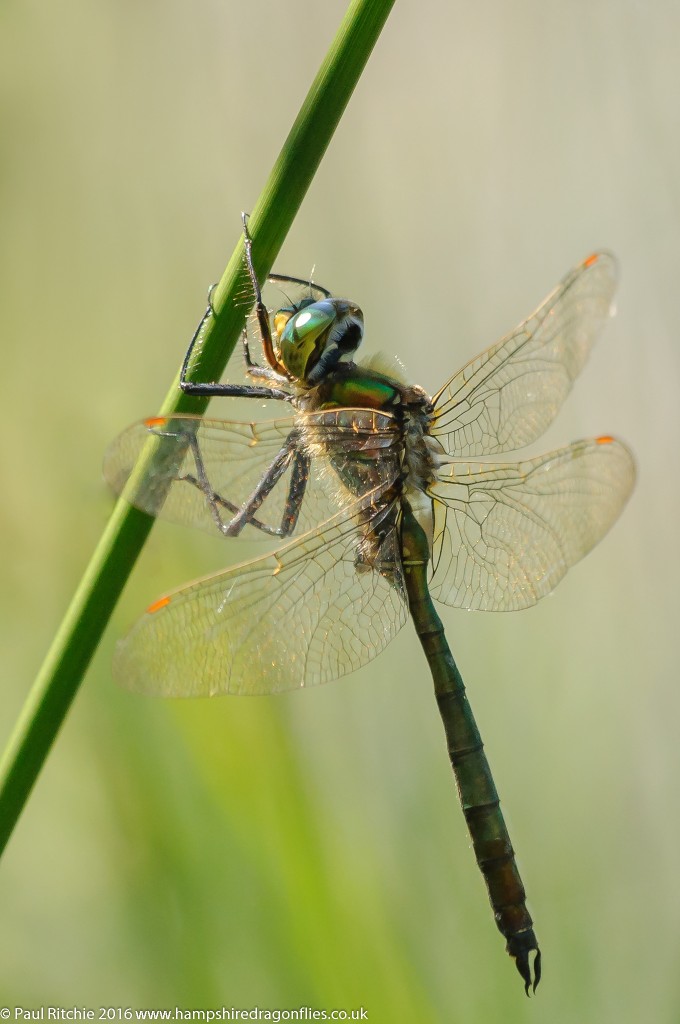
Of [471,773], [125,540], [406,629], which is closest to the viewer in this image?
[125,540]

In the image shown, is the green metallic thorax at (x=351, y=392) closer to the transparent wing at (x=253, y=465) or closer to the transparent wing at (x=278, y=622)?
the transparent wing at (x=253, y=465)

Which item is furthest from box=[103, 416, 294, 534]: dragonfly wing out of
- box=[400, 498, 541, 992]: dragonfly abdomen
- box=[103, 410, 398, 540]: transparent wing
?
box=[400, 498, 541, 992]: dragonfly abdomen

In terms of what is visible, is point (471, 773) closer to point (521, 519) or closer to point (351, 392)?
point (521, 519)

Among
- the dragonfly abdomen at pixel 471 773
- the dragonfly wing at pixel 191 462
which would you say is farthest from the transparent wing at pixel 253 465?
the dragonfly abdomen at pixel 471 773

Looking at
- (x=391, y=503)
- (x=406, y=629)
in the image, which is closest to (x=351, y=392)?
(x=391, y=503)

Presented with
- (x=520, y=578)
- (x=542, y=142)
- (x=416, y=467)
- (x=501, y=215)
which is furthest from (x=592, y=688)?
(x=542, y=142)

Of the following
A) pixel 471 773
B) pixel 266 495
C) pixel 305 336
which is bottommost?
pixel 471 773

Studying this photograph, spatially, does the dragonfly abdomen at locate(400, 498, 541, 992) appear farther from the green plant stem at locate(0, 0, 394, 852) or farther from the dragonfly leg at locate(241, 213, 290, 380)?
the green plant stem at locate(0, 0, 394, 852)
